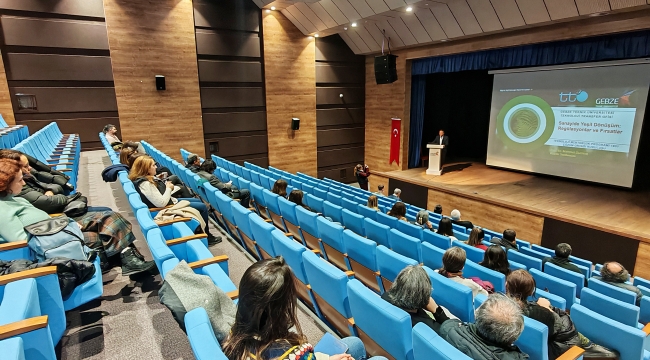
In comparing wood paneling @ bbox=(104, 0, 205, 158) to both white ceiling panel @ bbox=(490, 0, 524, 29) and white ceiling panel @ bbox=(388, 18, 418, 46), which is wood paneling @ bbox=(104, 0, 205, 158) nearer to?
white ceiling panel @ bbox=(388, 18, 418, 46)

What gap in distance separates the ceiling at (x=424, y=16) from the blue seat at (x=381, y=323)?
5.58 m

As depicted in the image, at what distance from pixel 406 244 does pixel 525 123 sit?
20.1ft

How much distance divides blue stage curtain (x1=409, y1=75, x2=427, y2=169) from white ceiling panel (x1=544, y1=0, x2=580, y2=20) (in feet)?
11.9

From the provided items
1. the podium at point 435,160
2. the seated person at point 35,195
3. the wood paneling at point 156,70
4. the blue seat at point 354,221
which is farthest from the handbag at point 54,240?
the podium at point 435,160

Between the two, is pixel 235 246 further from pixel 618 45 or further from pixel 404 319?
pixel 618 45

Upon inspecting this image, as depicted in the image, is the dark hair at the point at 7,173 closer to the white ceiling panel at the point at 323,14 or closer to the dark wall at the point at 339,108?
the white ceiling panel at the point at 323,14

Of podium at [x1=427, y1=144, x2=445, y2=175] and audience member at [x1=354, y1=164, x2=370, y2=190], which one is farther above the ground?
podium at [x1=427, y1=144, x2=445, y2=175]

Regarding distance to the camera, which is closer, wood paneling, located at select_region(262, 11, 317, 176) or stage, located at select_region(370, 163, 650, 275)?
stage, located at select_region(370, 163, 650, 275)

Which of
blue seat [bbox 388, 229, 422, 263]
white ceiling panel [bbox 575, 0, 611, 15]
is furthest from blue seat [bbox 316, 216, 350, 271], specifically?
white ceiling panel [bbox 575, 0, 611, 15]

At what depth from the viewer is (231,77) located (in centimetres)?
761

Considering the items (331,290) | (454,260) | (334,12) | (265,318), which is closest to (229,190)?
(331,290)

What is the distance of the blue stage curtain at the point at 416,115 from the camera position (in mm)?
8719

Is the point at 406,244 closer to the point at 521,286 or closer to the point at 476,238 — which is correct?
the point at 476,238

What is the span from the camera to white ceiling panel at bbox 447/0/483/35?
6.07 meters
